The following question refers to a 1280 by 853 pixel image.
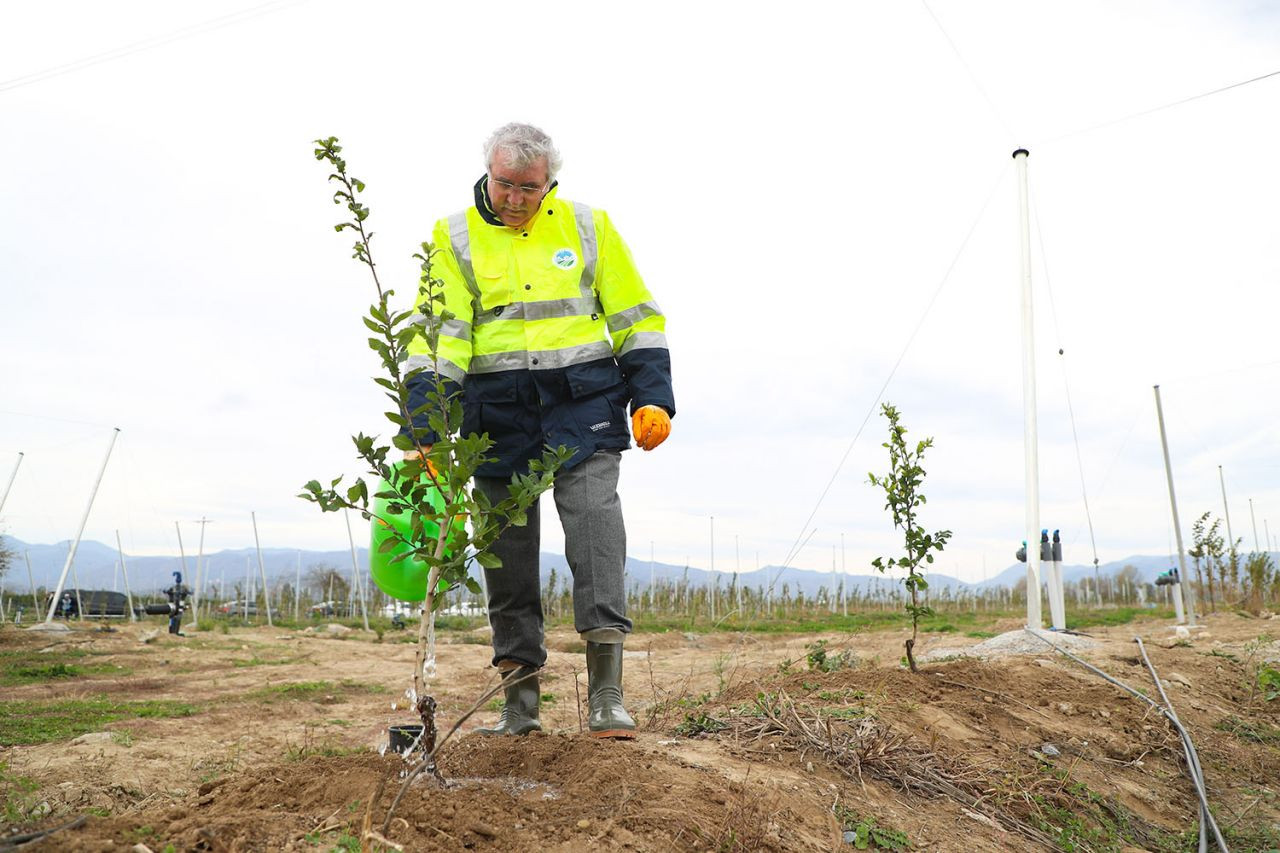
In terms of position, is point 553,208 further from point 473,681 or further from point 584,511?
point 473,681

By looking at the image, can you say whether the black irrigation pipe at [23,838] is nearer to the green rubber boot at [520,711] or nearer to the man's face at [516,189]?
the green rubber boot at [520,711]

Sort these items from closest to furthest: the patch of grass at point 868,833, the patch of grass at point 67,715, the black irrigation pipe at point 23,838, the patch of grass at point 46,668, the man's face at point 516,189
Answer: the black irrigation pipe at point 23,838 → the patch of grass at point 868,833 → the man's face at point 516,189 → the patch of grass at point 67,715 → the patch of grass at point 46,668

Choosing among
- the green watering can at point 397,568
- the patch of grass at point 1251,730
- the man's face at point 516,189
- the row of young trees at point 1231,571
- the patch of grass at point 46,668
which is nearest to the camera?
the green watering can at point 397,568

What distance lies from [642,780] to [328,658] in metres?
9.42

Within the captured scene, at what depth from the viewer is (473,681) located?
24.1 feet

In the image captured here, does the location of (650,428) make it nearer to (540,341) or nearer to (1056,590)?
(540,341)

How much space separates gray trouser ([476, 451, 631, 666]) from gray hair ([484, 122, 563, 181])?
972mm

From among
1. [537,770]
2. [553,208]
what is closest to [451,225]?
[553,208]

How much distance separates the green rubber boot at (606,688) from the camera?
2701 mm

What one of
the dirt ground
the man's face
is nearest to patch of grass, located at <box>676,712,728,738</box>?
the dirt ground

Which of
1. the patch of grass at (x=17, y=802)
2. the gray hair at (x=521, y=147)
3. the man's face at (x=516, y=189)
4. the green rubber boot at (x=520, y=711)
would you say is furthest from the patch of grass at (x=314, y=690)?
the gray hair at (x=521, y=147)

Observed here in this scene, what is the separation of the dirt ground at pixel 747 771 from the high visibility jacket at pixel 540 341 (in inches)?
33.0

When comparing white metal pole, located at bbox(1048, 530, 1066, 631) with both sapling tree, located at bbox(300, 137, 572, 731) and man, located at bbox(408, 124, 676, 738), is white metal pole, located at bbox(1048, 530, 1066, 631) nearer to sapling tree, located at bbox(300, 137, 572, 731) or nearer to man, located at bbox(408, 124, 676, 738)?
man, located at bbox(408, 124, 676, 738)

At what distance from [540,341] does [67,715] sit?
5.00 m
